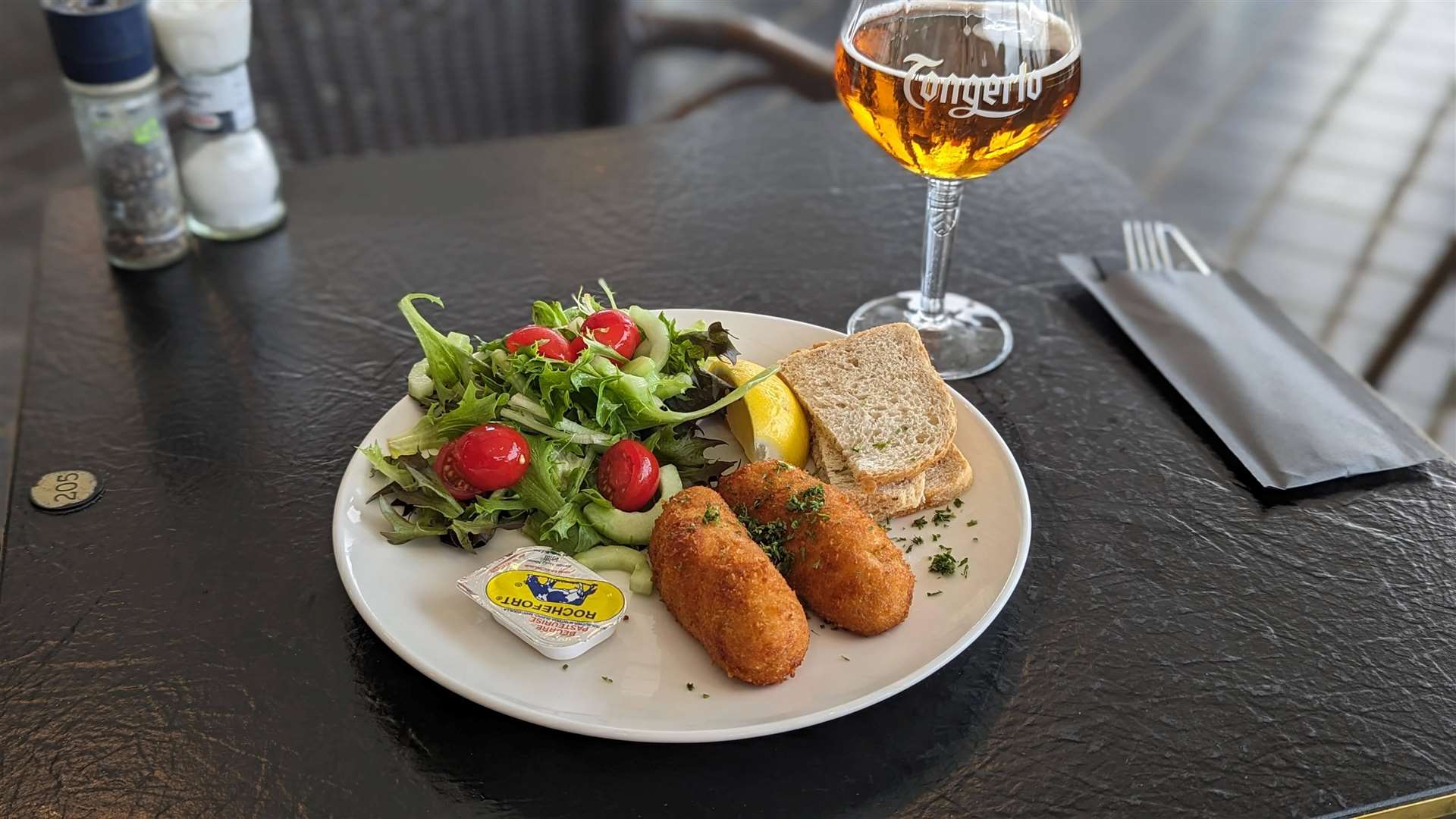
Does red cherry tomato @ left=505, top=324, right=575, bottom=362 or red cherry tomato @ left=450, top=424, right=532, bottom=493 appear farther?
red cherry tomato @ left=505, top=324, right=575, bottom=362

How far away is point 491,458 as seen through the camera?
1142 millimetres

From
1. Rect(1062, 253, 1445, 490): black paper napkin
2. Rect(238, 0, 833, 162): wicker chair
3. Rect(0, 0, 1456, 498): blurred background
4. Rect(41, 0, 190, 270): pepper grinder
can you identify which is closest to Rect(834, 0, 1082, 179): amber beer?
Rect(1062, 253, 1445, 490): black paper napkin

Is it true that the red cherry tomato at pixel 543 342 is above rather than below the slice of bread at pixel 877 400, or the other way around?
above

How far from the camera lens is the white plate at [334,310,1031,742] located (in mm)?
953

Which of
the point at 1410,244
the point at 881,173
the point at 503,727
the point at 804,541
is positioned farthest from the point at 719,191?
the point at 1410,244

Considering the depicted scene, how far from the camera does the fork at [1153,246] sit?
5.53 feet

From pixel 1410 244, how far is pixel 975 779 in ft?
11.3

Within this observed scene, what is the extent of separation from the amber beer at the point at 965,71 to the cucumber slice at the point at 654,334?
1.15 ft

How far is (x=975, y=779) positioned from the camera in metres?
0.97

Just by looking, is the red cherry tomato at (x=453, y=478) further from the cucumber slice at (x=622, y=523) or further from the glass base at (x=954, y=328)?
the glass base at (x=954, y=328)

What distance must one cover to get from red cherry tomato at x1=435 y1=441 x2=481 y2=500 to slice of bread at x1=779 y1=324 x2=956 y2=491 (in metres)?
0.37

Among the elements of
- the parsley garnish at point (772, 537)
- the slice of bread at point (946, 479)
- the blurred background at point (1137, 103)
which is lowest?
the blurred background at point (1137, 103)

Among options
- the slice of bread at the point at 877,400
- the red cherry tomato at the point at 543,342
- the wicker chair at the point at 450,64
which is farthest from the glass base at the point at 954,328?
the wicker chair at the point at 450,64

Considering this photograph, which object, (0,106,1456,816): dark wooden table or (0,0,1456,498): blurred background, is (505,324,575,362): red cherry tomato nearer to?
(0,106,1456,816): dark wooden table
